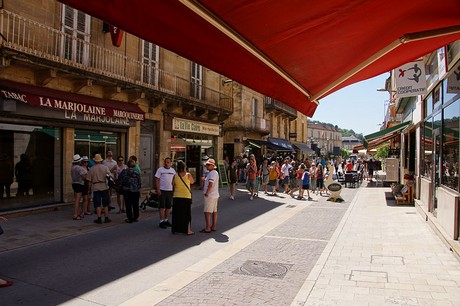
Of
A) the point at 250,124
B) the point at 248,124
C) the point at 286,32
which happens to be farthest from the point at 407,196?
the point at 250,124

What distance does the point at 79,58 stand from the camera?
40.8 ft

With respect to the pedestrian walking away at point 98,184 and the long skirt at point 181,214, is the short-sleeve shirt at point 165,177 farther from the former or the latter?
the pedestrian walking away at point 98,184

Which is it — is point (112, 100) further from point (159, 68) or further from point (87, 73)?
point (159, 68)

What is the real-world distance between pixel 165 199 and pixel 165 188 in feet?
1.03

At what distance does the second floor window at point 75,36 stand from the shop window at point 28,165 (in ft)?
8.60

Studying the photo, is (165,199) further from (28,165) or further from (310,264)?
(28,165)

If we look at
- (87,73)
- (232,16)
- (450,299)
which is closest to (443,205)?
(450,299)

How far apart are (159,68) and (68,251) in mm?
11444

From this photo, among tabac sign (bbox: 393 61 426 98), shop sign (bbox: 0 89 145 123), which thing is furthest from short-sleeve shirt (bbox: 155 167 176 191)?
tabac sign (bbox: 393 61 426 98)

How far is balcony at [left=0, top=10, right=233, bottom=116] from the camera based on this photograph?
32.6ft

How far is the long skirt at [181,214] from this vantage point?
8234 mm

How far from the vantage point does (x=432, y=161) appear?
9.80 meters

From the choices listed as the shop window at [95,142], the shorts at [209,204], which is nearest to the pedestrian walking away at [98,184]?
the shorts at [209,204]

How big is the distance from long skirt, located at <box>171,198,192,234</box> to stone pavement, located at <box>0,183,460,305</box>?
39.8 inches
